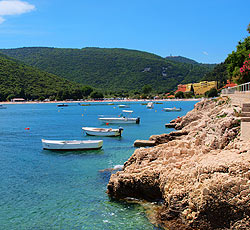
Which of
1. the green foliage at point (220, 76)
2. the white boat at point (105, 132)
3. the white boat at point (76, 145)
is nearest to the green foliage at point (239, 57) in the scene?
the white boat at point (105, 132)

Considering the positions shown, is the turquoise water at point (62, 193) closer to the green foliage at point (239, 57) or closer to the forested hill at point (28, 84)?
the green foliage at point (239, 57)

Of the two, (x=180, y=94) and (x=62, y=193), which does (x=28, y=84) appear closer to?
(x=180, y=94)

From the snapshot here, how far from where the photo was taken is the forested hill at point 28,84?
527 ft

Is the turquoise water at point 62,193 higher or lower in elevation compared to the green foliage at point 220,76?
lower

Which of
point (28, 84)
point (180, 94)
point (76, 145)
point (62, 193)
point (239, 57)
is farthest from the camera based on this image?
point (180, 94)

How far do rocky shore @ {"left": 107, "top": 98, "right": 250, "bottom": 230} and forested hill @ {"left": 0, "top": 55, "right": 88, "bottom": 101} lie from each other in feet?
501

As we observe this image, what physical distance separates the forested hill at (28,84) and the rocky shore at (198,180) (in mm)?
152723

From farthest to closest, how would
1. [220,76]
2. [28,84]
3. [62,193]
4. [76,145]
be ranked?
[28,84] < [220,76] < [76,145] < [62,193]

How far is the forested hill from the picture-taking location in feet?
527

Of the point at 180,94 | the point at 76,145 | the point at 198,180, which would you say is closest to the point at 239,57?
the point at 76,145

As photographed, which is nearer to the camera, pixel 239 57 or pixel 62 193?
pixel 62 193

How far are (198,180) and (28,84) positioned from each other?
16915 cm

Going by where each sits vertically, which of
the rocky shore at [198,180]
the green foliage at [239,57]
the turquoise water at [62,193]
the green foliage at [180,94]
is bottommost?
the turquoise water at [62,193]

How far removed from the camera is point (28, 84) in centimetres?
17038
